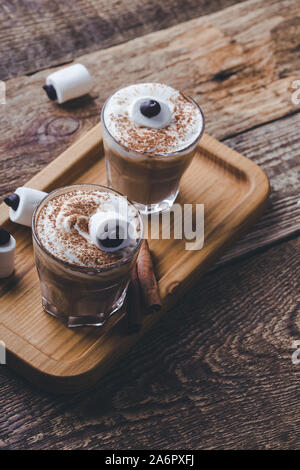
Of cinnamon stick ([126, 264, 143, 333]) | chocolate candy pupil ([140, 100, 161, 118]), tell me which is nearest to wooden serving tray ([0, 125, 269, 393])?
cinnamon stick ([126, 264, 143, 333])

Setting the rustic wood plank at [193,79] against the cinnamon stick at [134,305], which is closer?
the cinnamon stick at [134,305]

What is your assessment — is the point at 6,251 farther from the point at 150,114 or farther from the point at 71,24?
the point at 71,24

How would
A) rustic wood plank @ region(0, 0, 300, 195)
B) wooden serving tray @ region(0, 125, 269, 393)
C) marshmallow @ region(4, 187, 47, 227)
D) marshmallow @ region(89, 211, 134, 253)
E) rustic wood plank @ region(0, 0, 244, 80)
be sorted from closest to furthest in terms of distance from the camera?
1. marshmallow @ region(89, 211, 134, 253)
2. wooden serving tray @ region(0, 125, 269, 393)
3. marshmallow @ region(4, 187, 47, 227)
4. rustic wood plank @ region(0, 0, 300, 195)
5. rustic wood plank @ region(0, 0, 244, 80)

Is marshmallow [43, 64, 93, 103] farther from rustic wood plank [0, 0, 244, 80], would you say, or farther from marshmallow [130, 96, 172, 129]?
marshmallow [130, 96, 172, 129]

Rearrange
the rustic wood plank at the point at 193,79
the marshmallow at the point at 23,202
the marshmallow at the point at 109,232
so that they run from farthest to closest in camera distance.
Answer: the rustic wood plank at the point at 193,79 → the marshmallow at the point at 23,202 → the marshmallow at the point at 109,232

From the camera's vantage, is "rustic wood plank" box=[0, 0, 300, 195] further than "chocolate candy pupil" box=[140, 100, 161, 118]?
Yes

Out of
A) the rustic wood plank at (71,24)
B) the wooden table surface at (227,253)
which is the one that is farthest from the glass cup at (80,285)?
the rustic wood plank at (71,24)

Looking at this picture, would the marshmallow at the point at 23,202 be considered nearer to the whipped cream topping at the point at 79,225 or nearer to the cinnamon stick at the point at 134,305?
the whipped cream topping at the point at 79,225

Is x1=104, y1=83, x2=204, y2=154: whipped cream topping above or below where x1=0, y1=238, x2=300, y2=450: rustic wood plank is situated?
above

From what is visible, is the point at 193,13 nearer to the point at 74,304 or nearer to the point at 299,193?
the point at 299,193
